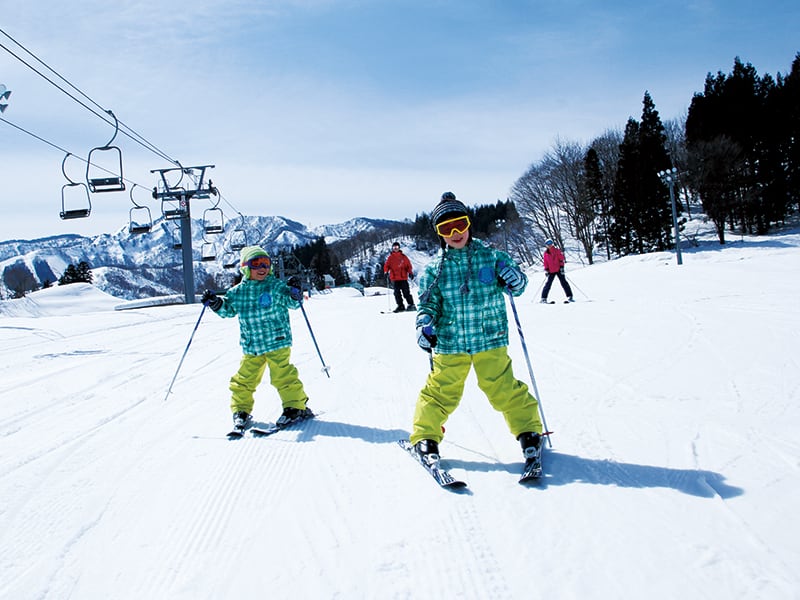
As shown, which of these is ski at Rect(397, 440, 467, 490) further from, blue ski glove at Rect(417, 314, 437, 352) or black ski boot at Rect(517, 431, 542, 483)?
blue ski glove at Rect(417, 314, 437, 352)

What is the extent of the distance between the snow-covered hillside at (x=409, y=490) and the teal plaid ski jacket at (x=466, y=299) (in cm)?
79

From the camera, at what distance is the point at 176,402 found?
5180 mm

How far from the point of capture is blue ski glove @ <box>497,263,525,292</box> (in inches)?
123

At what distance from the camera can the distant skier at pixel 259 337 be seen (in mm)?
4281

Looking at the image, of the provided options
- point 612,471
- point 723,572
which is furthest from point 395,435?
point 723,572

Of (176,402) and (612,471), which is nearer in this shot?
(612,471)

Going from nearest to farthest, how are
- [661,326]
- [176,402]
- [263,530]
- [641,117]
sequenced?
[263,530], [176,402], [661,326], [641,117]

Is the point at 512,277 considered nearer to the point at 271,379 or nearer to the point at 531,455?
the point at 531,455

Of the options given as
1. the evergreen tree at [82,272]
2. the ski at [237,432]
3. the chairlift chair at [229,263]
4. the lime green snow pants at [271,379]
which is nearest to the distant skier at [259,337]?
the lime green snow pants at [271,379]

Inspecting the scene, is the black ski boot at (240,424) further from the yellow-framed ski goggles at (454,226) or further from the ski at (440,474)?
the yellow-framed ski goggles at (454,226)

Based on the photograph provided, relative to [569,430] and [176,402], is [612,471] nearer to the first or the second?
[569,430]

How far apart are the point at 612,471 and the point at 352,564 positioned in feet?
5.34

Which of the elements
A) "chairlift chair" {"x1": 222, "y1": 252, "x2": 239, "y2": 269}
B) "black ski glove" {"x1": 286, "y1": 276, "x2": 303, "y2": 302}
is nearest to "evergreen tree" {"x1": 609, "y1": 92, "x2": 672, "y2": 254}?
"chairlift chair" {"x1": 222, "y1": 252, "x2": 239, "y2": 269}

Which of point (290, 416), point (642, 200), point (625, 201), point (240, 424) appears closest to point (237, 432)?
point (240, 424)
